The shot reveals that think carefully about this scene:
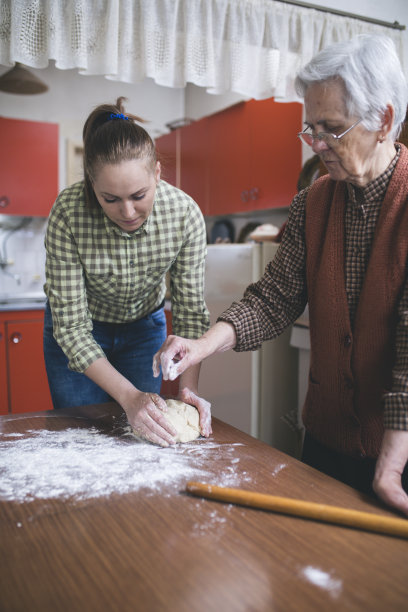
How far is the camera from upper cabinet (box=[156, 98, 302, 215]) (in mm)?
2992

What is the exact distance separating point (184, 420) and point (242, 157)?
101 inches

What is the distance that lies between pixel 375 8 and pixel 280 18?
1.78 feet

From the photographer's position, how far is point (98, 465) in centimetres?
104

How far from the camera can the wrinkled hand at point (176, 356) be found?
3.87 feet

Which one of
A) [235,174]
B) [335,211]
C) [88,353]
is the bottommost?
[88,353]

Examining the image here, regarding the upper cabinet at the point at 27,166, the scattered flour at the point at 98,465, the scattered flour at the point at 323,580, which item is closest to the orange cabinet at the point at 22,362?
the upper cabinet at the point at 27,166

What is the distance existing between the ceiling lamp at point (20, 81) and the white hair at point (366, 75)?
2735 mm

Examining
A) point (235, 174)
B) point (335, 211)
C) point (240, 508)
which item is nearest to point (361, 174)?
point (335, 211)

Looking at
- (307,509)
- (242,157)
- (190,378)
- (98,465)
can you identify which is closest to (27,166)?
(242,157)

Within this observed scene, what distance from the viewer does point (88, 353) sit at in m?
1.33

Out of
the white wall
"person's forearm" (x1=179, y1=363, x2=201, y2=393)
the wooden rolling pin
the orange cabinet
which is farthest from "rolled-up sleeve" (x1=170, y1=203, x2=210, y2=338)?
the white wall

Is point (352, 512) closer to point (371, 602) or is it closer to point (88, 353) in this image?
point (371, 602)

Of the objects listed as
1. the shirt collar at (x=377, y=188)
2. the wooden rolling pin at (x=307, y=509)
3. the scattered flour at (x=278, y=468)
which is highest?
the shirt collar at (x=377, y=188)

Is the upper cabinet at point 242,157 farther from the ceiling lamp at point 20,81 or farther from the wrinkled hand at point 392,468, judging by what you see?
the wrinkled hand at point 392,468
